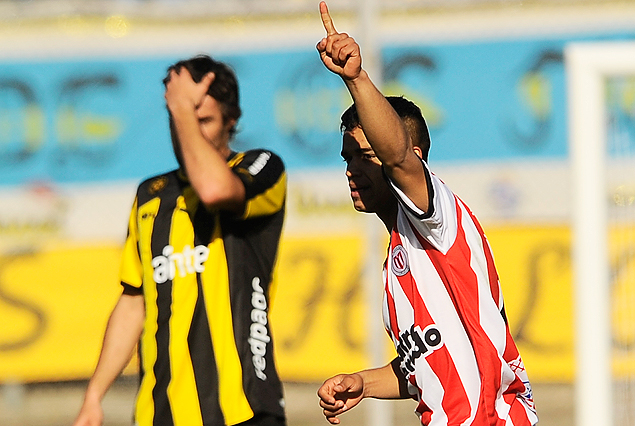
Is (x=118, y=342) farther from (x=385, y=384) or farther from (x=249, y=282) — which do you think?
(x=385, y=384)

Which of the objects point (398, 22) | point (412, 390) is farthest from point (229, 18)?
point (412, 390)

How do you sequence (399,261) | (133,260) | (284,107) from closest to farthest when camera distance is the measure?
(399,261) → (133,260) → (284,107)

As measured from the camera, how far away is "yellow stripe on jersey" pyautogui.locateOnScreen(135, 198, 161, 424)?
8.34ft

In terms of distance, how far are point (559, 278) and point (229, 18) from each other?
11.7 ft

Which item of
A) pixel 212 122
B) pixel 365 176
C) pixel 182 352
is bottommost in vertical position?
pixel 182 352

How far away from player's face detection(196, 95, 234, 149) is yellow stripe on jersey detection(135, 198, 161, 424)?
24 cm

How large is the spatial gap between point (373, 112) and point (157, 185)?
105cm

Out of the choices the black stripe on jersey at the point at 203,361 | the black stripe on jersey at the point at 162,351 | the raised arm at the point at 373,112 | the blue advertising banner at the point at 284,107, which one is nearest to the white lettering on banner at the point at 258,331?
the black stripe on jersey at the point at 203,361

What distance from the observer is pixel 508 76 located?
784 centimetres

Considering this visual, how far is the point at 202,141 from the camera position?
8.32 ft

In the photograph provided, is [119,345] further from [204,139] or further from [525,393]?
[525,393]

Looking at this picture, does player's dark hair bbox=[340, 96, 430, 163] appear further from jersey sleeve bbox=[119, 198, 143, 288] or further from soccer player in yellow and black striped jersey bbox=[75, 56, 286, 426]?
jersey sleeve bbox=[119, 198, 143, 288]

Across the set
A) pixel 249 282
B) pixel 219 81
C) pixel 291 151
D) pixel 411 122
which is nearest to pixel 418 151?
pixel 411 122

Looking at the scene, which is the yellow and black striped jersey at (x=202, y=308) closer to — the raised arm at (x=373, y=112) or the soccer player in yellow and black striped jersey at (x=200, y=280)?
the soccer player in yellow and black striped jersey at (x=200, y=280)
